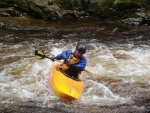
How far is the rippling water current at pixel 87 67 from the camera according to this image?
Answer: 5.89m

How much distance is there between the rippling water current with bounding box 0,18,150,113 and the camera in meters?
5.89

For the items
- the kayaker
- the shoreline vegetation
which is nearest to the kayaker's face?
the kayaker

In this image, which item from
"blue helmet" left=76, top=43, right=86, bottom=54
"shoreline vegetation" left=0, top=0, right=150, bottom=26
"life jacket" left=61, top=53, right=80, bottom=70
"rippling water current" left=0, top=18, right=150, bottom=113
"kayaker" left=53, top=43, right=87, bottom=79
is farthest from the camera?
"shoreline vegetation" left=0, top=0, right=150, bottom=26

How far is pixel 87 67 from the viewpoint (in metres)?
8.65

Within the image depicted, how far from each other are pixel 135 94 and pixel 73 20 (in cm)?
985

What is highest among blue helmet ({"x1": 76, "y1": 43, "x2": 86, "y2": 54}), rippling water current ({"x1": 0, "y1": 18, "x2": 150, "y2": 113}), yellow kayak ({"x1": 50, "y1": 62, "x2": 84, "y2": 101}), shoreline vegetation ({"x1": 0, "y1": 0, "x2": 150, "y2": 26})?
blue helmet ({"x1": 76, "y1": 43, "x2": 86, "y2": 54})

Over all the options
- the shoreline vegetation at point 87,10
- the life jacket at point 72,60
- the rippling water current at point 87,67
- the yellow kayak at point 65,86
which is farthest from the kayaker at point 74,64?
the shoreline vegetation at point 87,10

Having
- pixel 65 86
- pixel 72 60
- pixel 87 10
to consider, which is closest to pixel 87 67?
pixel 72 60

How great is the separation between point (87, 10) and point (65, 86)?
1280 centimetres

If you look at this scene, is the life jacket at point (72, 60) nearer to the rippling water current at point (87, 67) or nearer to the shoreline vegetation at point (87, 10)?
the rippling water current at point (87, 67)

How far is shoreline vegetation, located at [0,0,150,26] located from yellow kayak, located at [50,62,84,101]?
9.03 meters

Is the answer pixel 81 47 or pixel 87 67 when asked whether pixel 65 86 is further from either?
pixel 87 67

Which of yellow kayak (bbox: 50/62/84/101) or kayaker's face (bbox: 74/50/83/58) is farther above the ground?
kayaker's face (bbox: 74/50/83/58)

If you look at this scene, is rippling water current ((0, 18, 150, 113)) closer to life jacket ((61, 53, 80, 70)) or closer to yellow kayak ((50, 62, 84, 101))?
yellow kayak ((50, 62, 84, 101))
